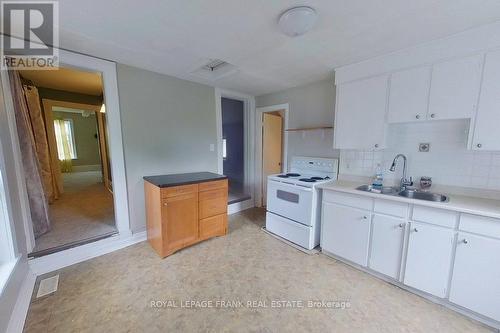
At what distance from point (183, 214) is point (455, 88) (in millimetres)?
2925

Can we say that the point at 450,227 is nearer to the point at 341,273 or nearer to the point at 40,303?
the point at 341,273

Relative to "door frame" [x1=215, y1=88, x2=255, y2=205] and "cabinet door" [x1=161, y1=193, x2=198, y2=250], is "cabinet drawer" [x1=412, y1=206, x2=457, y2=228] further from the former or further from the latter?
"door frame" [x1=215, y1=88, x2=255, y2=205]

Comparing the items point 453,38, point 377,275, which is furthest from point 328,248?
point 453,38

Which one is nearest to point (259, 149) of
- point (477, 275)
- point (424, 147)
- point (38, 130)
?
point (424, 147)

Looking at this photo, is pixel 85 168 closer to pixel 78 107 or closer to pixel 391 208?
pixel 78 107

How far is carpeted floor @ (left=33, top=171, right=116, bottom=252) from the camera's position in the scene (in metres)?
2.36

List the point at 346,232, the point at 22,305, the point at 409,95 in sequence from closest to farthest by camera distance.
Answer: the point at 22,305
the point at 409,95
the point at 346,232

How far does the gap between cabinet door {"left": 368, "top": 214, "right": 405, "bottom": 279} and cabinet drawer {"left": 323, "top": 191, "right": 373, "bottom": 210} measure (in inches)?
5.3

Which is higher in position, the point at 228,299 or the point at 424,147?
the point at 424,147

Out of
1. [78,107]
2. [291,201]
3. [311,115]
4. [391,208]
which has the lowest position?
[291,201]

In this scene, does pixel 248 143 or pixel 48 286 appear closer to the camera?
pixel 48 286

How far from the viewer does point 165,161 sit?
2805mm

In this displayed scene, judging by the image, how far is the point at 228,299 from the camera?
1.71 m

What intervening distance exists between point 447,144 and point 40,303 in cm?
390
